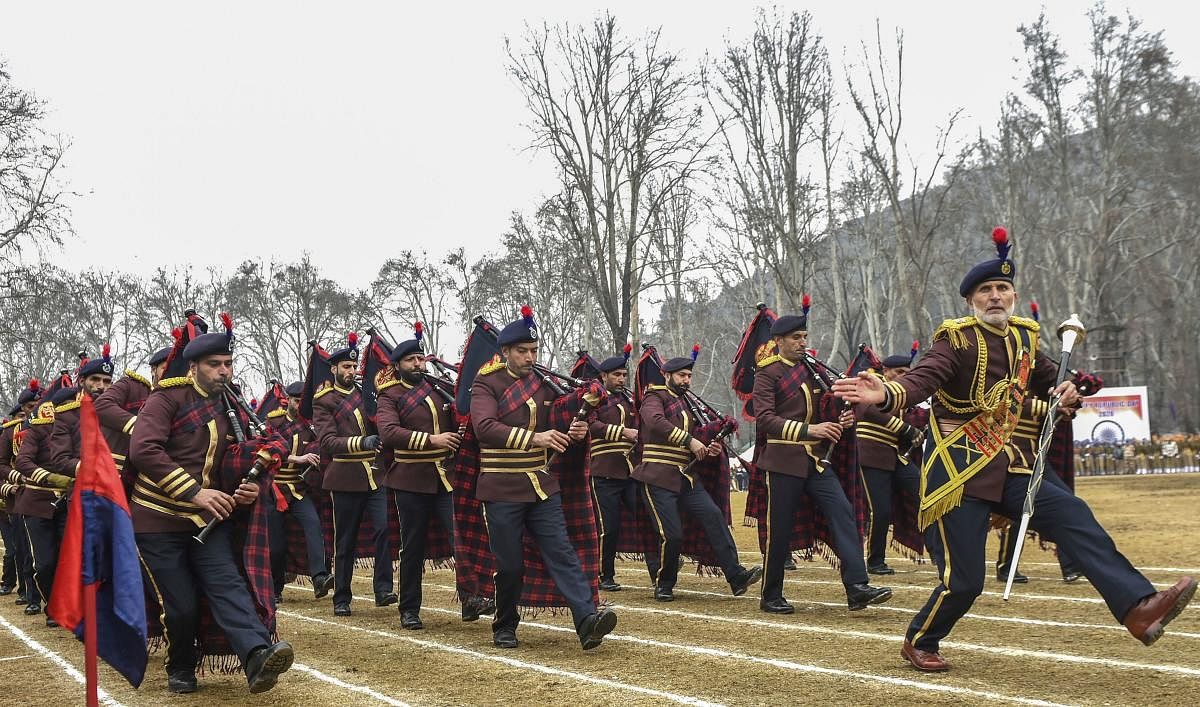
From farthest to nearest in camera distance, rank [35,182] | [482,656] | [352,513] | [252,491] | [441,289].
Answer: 1. [441,289]
2. [35,182]
3. [352,513]
4. [482,656]
5. [252,491]

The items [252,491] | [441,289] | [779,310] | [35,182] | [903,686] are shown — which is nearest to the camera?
[903,686]

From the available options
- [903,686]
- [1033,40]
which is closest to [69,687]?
[903,686]

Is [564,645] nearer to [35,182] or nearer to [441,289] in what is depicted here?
[35,182]

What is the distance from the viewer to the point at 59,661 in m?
7.79

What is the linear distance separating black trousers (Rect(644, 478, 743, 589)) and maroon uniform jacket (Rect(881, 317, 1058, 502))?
13.0 ft

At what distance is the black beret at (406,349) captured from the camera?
9398 mm

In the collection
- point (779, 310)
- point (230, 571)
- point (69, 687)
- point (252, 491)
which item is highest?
point (779, 310)

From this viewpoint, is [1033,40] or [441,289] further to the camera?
[441,289]

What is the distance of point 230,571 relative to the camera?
252 inches

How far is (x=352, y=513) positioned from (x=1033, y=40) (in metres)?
32.0

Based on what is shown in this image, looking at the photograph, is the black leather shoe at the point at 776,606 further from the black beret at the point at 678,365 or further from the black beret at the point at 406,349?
the black beret at the point at 406,349

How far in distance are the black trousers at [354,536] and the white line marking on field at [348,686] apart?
2.82 m

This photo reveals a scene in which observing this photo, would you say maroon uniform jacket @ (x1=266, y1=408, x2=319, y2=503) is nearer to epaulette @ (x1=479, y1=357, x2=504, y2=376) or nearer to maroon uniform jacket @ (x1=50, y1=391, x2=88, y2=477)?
maroon uniform jacket @ (x1=50, y1=391, x2=88, y2=477)

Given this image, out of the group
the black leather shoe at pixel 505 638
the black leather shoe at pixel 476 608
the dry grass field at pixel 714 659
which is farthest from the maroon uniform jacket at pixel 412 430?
the black leather shoe at pixel 505 638
